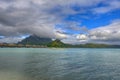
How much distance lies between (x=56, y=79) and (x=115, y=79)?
461 inches

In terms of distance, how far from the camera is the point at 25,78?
33.8 metres

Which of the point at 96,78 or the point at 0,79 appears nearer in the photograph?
the point at 0,79

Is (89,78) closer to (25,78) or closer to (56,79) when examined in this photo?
(56,79)

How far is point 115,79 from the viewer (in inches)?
1345

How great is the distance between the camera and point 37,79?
110 feet

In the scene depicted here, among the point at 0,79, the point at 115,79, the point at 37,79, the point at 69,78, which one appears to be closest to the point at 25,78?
the point at 37,79

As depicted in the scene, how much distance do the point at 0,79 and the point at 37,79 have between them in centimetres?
701

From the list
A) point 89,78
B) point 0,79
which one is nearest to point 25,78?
point 0,79

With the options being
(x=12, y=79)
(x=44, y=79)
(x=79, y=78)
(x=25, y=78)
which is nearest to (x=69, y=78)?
(x=79, y=78)

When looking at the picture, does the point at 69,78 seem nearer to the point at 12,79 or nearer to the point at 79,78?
the point at 79,78

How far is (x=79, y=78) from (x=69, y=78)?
2028 mm

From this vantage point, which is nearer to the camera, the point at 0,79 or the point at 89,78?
the point at 0,79

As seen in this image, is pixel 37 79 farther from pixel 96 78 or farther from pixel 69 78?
pixel 96 78

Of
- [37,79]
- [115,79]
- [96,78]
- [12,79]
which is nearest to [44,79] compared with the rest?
[37,79]
